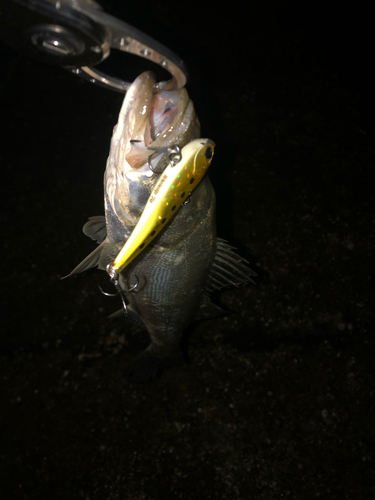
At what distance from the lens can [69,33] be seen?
646mm

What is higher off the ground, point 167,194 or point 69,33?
point 69,33

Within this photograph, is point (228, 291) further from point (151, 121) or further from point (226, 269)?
point (151, 121)

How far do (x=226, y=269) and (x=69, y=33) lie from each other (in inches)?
38.6

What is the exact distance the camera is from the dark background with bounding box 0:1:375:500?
5.97ft

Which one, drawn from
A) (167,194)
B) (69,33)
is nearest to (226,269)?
(167,194)

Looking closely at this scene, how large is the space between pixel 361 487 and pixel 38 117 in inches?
119

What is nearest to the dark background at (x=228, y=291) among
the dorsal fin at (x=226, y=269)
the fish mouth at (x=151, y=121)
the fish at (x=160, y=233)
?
the fish at (x=160, y=233)

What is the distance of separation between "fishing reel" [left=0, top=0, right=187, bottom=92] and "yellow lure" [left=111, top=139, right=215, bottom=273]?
225 millimetres

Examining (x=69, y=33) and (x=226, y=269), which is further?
(x=226, y=269)

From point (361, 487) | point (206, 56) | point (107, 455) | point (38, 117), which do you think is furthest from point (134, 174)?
point (361, 487)

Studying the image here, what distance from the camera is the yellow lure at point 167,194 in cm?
82

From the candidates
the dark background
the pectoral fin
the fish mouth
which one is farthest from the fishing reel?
the dark background

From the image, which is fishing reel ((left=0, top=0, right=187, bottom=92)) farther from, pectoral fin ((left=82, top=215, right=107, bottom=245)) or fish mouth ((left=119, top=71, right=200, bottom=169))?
pectoral fin ((left=82, top=215, right=107, bottom=245))

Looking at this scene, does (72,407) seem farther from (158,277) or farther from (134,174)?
(134,174)
